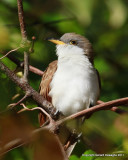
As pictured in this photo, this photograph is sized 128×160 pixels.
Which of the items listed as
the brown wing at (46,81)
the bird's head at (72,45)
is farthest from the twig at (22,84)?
the bird's head at (72,45)

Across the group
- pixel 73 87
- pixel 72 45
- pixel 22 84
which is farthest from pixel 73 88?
pixel 22 84

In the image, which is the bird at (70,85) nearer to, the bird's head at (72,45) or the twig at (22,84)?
the bird's head at (72,45)

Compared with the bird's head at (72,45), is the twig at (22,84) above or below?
above

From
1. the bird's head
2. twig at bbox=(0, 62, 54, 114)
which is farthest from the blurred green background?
twig at bbox=(0, 62, 54, 114)

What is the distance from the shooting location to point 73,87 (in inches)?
112

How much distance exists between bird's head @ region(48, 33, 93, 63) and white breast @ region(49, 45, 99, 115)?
11.0 inches

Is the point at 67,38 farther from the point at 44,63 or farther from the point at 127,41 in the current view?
the point at 127,41

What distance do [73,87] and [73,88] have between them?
0.01 m

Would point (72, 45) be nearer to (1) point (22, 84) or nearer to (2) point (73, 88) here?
(2) point (73, 88)

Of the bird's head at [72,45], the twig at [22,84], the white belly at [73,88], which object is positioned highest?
the twig at [22,84]

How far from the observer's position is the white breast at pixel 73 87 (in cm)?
285

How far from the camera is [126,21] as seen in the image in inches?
154

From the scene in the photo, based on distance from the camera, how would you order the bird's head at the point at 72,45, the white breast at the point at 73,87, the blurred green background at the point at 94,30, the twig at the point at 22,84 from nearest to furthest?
the twig at the point at 22,84, the white breast at the point at 73,87, the blurred green background at the point at 94,30, the bird's head at the point at 72,45

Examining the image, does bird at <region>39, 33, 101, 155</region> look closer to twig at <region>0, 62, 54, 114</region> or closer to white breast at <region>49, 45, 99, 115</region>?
white breast at <region>49, 45, 99, 115</region>
